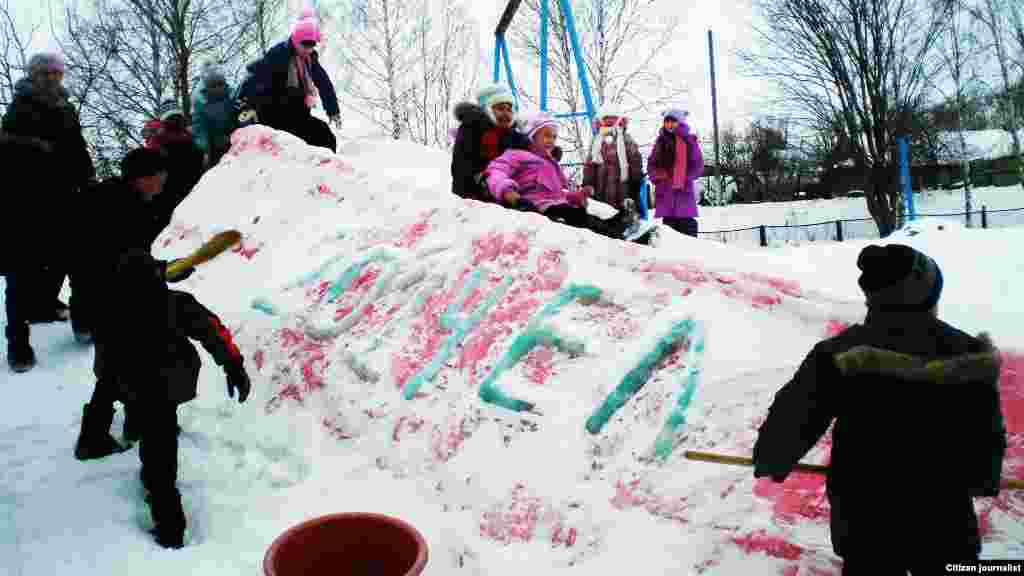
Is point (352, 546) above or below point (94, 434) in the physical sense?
below

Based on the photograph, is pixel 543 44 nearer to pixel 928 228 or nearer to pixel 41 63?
pixel 928 228

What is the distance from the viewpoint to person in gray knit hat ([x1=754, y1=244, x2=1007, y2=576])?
60.4 inches

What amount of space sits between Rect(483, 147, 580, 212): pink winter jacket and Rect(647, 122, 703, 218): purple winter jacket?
2007mm

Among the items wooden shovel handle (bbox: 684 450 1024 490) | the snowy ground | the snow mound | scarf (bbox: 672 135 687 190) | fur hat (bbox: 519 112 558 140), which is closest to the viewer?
wooden shovel handle (bbox: 684 450 1024 490)

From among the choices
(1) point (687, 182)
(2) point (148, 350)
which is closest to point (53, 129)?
(2) point (148, 350)

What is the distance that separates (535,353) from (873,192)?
39.2 feet

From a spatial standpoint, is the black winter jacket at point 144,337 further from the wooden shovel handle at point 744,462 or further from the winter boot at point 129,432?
the wooden shovel handle at point 744,462

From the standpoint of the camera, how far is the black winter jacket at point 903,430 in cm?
153

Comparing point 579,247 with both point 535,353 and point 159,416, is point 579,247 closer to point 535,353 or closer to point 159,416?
point 535,353

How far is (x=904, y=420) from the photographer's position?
1560 millimetres

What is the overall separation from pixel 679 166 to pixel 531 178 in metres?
2.32

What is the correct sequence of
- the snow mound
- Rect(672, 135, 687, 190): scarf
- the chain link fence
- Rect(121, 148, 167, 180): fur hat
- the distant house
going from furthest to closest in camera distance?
1. the distant house
2. the chain link fence
3. the snow mound
4. Rect(672, 135, 687, 190): scarf
5. Rect(121, 148, 167, 180): fur hat

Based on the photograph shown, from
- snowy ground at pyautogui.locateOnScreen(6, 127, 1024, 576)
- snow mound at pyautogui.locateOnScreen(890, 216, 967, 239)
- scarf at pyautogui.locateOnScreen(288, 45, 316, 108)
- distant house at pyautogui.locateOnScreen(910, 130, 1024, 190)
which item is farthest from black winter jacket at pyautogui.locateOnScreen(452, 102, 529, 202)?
distant house at pyautogui.locateOnScreen(910, 130, 1024, 190)

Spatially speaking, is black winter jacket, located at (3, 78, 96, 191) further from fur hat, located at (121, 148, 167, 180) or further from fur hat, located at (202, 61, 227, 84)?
fur hat, located at (202, 61, 227, 84)
